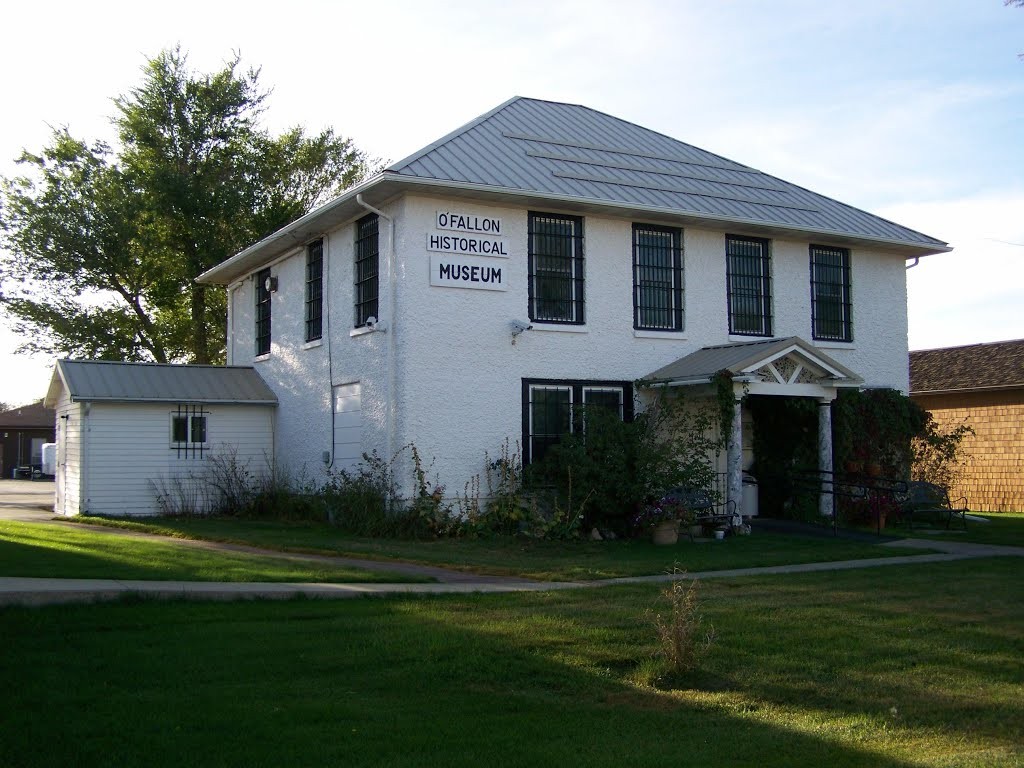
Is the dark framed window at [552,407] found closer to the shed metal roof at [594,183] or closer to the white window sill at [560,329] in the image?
the white window sill at [560,329]

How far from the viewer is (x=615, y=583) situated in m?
11.9

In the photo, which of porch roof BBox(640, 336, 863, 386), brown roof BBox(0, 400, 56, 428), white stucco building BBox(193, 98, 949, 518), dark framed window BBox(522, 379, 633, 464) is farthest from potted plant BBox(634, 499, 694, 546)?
brown roof BBox(0, 400, 56, 428)

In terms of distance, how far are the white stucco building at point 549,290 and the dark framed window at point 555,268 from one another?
3 cm

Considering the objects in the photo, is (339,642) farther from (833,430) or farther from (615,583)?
(833,430)

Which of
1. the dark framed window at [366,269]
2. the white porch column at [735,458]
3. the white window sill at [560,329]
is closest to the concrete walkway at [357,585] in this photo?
the white porch column at [735,458]

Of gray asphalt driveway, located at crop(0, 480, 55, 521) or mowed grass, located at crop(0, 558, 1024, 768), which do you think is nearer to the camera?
mowed grass, located at crop(0, 558, 1024, 768)

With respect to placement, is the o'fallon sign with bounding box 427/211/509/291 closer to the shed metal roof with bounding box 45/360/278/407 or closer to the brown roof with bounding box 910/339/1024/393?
the shed metal roof with bounding box 45/360/278/407

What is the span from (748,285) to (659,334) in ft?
8.63

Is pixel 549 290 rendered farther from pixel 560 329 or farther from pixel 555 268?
pixel 560 329

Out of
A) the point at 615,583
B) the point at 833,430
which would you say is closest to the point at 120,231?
the point at 833,430

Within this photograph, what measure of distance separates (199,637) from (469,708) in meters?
2.76

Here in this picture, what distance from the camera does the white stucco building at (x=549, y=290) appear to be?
17.5 metres

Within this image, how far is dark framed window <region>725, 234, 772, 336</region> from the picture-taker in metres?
20.8

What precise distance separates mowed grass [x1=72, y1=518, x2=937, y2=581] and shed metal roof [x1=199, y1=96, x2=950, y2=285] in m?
5.90
